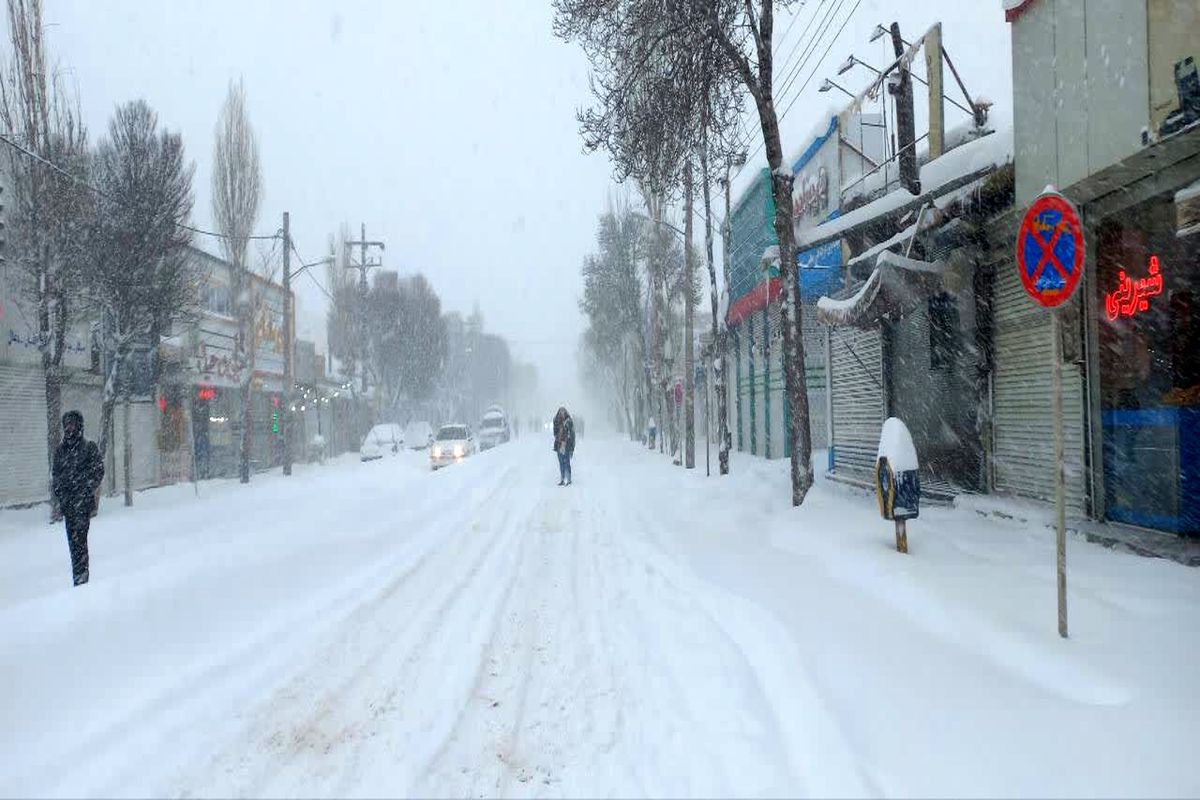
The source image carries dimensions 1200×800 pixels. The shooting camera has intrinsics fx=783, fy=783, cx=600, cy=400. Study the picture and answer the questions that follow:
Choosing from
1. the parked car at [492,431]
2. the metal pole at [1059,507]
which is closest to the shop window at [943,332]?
the metal pole at [1059,507]

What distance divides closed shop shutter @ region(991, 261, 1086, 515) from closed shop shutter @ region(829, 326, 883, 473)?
3.82m

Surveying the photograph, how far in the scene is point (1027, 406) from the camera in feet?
32.0

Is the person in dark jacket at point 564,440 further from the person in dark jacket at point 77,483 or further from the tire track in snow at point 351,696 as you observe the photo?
the person in dark jacket at point 77,483

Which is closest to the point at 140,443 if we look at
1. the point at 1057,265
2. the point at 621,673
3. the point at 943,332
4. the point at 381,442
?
the point at 381,442

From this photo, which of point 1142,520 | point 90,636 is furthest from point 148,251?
point 1142,520

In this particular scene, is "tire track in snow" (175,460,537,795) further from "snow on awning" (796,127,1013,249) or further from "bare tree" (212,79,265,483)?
"bare tree" (212,79,265,483)

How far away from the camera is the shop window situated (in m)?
11.7

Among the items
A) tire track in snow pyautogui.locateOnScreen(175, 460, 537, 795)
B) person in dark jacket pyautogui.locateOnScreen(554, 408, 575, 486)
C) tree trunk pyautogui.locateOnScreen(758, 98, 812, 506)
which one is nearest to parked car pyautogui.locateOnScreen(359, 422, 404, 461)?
person in dark jacket pyautogui.locateOnScreen(554, 408, 575, 486)

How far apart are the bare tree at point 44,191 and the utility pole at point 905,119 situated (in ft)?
50.2

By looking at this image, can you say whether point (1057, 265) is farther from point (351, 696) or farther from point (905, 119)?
point (905, 119)

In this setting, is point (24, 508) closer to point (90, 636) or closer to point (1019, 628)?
point (90, 636)

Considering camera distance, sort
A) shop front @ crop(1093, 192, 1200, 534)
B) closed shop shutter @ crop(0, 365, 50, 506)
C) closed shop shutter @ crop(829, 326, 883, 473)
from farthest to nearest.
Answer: closed shop shutter @ crop(0, 365, 50, 506) → closed shop shutter @ crop(829, 326, 883, 473) → shop front @ crop(1093, 192, 1200, 534)

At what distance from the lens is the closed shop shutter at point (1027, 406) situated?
8547mm

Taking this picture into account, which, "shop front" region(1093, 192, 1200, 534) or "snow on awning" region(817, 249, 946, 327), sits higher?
"snow on awning" region(817, 249, 946, 327)
